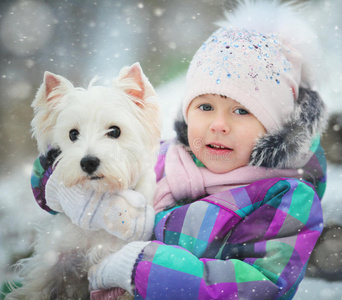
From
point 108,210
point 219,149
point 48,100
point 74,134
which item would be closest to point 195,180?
point 219,149

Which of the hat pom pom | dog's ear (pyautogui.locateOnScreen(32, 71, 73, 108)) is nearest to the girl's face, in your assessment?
the hat pom pom

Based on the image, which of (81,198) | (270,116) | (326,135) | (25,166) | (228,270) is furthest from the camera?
(326,135)

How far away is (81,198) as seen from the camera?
1.05m

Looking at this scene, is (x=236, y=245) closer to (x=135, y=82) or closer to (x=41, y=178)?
(x=135, y=82)

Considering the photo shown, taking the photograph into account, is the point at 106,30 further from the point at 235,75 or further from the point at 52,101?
the point at 235,75

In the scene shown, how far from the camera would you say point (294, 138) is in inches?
45.4

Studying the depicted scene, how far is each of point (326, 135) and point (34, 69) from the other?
4.68 ft

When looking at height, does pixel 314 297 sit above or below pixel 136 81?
below

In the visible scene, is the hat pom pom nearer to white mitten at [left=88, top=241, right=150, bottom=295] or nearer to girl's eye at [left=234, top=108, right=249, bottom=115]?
girl's eye at [left=234, top=108, right=249, bottom=115]

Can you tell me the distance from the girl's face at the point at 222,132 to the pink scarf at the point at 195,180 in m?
0.04

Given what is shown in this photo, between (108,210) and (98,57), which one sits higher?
(98,57)

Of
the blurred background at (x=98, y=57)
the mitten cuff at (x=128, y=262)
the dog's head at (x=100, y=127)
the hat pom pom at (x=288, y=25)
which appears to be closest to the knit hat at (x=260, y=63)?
the hat pom pom at (x=288, y=25)

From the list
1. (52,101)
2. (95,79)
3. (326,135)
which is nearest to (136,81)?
(95,79)

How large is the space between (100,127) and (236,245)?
0.61 meters
